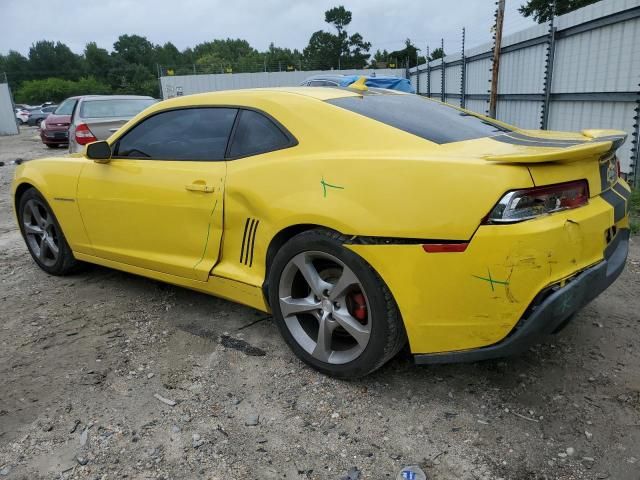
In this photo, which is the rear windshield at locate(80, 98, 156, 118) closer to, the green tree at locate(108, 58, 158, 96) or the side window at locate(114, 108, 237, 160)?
the side window at locate(114, 108, 237, 160)

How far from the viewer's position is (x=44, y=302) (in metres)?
3.95

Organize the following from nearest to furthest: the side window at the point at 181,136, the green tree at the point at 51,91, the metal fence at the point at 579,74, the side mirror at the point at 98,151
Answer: the side window at the point at 181,136 → the side mirror at the point at 98,151 → the metal fence at the point at 579,74 → the green tree at the point at 51,91

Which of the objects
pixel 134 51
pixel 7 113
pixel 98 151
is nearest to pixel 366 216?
pixel 98 151

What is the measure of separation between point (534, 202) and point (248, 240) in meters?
1.51

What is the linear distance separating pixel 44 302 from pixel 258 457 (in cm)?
→ 257

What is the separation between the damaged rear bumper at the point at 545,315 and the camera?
82.7 inches

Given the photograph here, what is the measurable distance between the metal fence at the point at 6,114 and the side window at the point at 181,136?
2633 centimetres

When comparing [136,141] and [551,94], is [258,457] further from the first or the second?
[551,94]

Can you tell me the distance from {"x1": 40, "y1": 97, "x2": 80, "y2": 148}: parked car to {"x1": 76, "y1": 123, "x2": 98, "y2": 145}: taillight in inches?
305

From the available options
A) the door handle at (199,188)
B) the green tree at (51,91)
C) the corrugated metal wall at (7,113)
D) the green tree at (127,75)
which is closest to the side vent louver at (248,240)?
the door handle at (199,188)

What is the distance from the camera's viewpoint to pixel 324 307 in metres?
2.64

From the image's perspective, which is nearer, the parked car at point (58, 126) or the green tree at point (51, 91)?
the parked car at point (58, 126)

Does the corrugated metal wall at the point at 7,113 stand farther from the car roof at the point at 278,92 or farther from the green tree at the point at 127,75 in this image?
the green tree at the point at 127,75

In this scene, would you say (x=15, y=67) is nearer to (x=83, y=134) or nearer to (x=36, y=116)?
(x=36, y=116)
